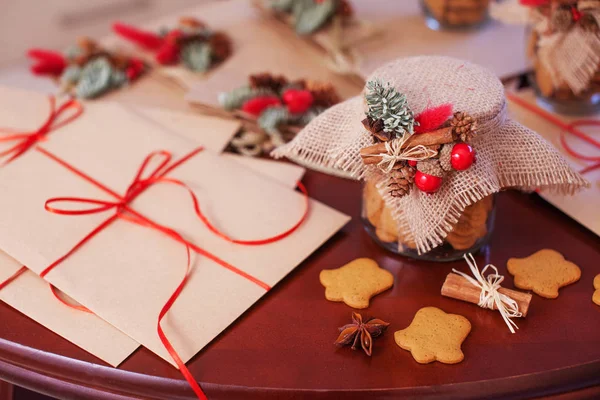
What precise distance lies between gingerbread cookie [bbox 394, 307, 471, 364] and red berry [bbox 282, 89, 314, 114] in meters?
0.37

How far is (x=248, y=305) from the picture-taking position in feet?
2.45

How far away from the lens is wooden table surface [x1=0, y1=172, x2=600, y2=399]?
65cm

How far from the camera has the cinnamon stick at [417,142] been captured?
26.5 inches

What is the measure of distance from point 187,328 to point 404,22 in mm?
749

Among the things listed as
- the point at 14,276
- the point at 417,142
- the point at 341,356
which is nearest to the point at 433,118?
the point at 417,142

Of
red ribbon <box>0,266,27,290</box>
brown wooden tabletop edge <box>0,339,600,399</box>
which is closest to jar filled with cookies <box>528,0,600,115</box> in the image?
brown wooden tabletop edge <box>0,339,600,399</box>

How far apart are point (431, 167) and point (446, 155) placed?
19mm

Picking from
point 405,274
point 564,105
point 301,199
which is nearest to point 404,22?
point 564,105

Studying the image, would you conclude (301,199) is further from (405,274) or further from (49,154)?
(49,154)

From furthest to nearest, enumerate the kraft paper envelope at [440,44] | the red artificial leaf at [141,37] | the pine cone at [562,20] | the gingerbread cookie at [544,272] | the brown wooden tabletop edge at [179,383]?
the red artificial leaf at [141,37]
the kraft paper envelope at [440,44]
the pine cone at [562,20]
the gingerbread cookie at [544,272]
the brown wooden tabletop edge at [179,383]

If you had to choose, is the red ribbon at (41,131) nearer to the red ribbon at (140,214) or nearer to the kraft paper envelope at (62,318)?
the red ribbon at (140,214)

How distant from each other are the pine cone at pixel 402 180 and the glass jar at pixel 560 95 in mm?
382

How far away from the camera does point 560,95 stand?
0.98 meters

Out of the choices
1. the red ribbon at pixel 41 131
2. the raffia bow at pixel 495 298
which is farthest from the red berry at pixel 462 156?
the red ribbon at pixel 41 131
